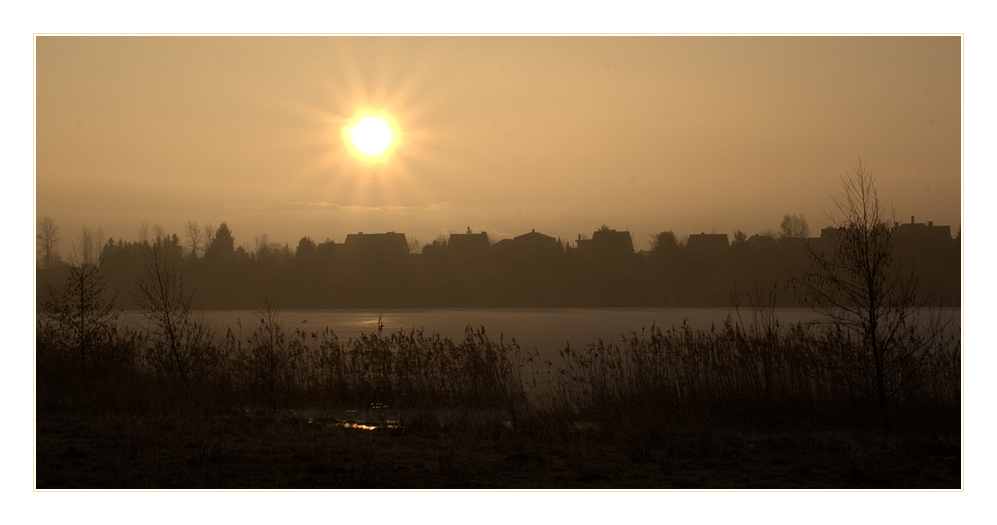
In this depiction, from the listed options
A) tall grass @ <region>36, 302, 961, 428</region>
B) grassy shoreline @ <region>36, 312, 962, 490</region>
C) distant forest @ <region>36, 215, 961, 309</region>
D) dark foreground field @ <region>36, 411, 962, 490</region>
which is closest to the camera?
dark foreground field @ <region>36, 411, 962, 490</region>

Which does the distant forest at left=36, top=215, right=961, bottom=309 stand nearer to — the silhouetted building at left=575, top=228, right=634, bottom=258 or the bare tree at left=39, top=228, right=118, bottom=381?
the silhouetted building at left=575, top=228, right=634, bottom=258

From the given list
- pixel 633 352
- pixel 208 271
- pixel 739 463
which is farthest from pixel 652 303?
pixel 739 463

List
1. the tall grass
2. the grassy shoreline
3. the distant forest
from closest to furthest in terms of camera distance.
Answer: the grassy shoreline → the tall grass → the distant forest

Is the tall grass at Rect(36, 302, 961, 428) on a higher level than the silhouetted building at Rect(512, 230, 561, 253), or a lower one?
lower

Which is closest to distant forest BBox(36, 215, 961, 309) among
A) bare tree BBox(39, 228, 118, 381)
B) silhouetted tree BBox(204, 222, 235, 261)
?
silhouetted tree BBox(204, 222, 235, 261)

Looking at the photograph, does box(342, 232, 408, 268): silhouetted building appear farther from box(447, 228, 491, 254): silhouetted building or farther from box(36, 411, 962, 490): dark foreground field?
box(36, 411, 962, 490): dark foreground field

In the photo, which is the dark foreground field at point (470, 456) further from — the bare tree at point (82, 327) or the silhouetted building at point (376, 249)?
the silhouetted building at point (376, 249)

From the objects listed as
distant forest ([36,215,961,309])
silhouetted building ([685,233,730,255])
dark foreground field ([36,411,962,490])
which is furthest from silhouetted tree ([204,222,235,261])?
dark foreground field ([36,411,962,490])

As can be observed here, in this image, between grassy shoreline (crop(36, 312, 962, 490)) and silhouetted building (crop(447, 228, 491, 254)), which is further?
silhouetted building (crop(447, 228, 491, 254))

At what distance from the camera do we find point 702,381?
10430mm

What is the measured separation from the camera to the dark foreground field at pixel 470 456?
668cm

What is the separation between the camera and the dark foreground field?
668 cm

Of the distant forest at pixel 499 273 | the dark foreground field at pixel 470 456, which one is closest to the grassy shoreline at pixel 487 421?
the dark foreground field at pixel 470 456
